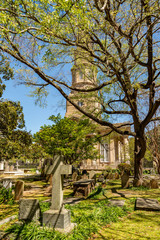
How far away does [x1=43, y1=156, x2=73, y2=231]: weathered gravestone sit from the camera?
408 centimetres

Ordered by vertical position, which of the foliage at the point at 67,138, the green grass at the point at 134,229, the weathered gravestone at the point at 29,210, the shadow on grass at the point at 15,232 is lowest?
the green grass at the point at 134,229

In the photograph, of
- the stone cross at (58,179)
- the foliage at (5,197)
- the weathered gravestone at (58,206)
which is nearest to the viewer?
the weathered gravestone at (58,206)

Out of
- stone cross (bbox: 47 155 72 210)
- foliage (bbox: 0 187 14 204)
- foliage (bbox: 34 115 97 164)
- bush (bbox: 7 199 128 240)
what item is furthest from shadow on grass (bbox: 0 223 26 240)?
foliage (bbox: 34 115 97 164)

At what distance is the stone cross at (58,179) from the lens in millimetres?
4320

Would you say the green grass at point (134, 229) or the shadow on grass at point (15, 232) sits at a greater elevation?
the shadow on grass at point (15, 232)

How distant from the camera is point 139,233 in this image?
165 inches

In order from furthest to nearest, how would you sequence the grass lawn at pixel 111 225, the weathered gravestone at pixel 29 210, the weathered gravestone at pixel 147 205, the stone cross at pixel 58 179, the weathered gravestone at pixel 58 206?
the weathered gravestone at pixel 147 205 < the weathered gravestone at pixel 29 210 < the stone cross at pixel 58 179 < the weathered gravestone at pixel 58 206 < the grass lawn at pixel 111 225

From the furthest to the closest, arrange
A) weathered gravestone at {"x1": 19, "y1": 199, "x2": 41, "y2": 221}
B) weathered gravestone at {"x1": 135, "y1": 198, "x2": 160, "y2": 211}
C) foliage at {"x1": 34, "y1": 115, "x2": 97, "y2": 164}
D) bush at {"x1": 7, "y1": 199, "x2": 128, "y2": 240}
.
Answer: foliage at {"x1": 34, "y1": 115, "x2": 97, "y2": 164} < weathered gravestone at {"x1": 135, "y1": 198, "x2": 160, "y2": 211} < weathered gravestone at {"x1": 19, "y1": 199, "x2": 41, "y2": 221} < bush at {"x1": 7, "y1": 199, "x2": 128, "y2": 240}

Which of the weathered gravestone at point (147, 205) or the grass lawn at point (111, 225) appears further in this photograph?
the weathered gravestone at point (147, 205)

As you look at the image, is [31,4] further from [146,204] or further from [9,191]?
[146,204]

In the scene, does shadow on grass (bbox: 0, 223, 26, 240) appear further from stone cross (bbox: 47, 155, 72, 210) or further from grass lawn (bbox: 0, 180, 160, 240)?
stone cross (bbox: 47, 155, 72, 210)

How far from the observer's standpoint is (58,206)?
4281 millimetres

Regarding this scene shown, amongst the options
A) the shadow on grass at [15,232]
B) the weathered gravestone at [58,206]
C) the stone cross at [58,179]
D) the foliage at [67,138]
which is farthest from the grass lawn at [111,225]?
the foliage at [67,138]

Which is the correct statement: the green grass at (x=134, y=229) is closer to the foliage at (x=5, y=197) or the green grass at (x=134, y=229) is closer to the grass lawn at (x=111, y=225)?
the grass lawn at (x=111, y=225)
